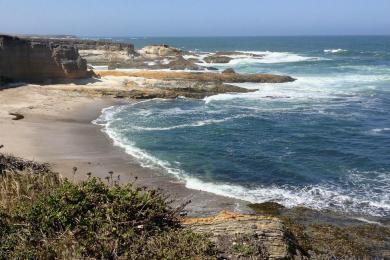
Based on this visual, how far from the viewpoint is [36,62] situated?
35.7m

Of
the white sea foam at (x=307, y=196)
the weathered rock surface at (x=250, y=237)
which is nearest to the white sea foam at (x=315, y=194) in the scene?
the white sea foam at (x=307, y=196)

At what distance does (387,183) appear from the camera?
17.0 m

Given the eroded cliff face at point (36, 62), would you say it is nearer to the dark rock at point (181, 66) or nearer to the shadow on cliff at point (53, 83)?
the shadow on cliff at point (53, 83)

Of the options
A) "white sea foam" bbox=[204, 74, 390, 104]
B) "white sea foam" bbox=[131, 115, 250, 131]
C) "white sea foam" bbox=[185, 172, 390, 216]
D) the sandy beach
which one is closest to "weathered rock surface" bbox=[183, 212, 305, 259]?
the sandy beach

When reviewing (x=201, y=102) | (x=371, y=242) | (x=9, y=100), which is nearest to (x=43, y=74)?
(x=9, y=100)

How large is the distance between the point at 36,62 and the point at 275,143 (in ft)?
66.9

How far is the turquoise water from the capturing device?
16.4 m

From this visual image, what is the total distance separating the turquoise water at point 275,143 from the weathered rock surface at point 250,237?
21.6 ft

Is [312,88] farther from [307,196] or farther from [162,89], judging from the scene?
[307,196]

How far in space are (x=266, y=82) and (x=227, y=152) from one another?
24.7 metres

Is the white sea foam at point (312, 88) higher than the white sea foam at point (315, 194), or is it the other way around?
the white sea foam at point (312, 88)

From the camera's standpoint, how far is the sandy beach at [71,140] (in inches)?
629

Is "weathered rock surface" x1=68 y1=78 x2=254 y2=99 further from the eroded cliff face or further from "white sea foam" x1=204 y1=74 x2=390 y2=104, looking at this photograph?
the eroded cliff face

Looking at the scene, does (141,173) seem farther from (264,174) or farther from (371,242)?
(371,242)
